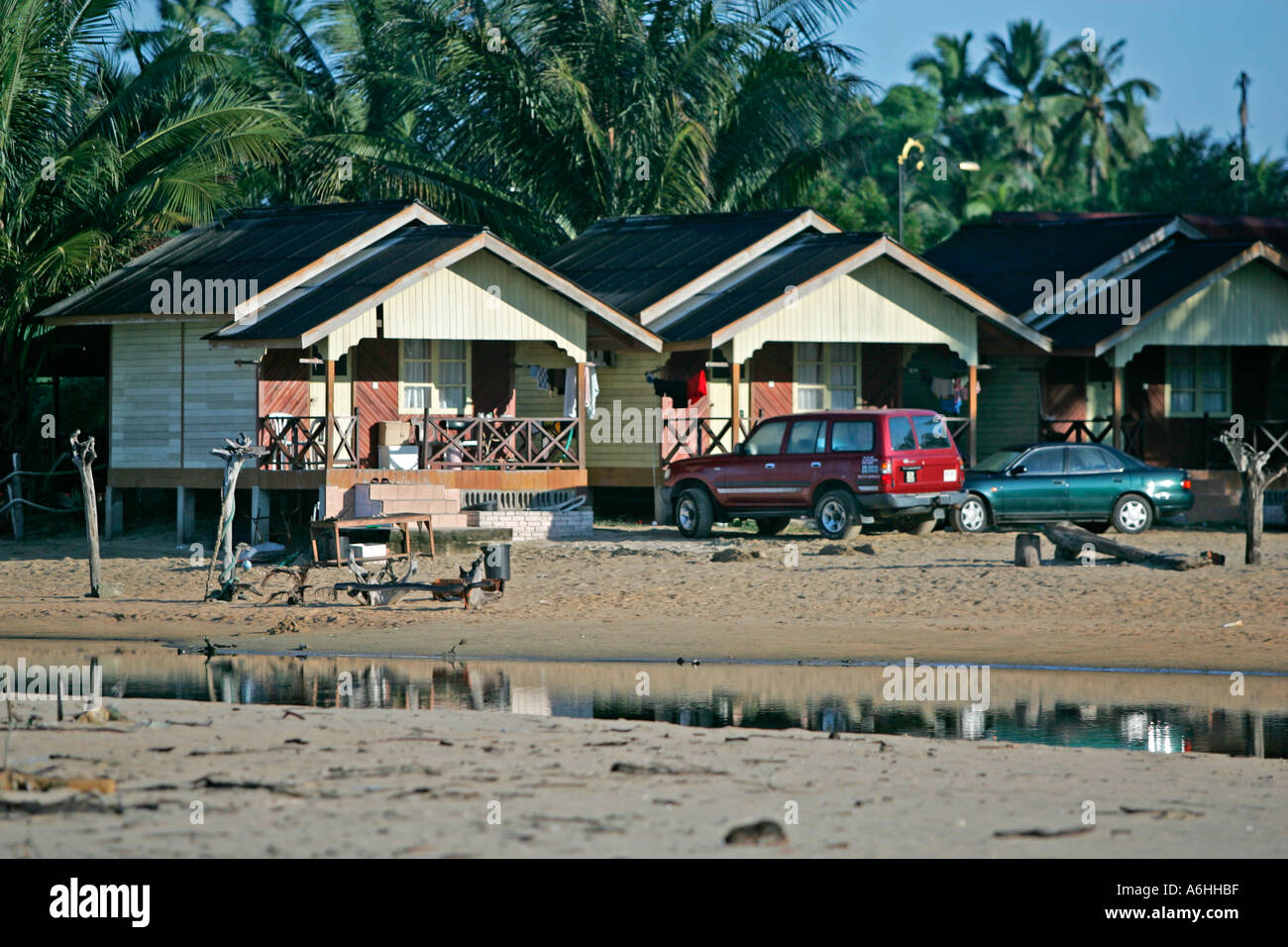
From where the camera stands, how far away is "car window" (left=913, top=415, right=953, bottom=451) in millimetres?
26219

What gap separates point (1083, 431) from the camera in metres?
33.3

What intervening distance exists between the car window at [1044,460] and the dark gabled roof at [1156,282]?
13.1ft

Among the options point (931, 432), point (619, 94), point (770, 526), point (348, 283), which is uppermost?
point (619, 94)

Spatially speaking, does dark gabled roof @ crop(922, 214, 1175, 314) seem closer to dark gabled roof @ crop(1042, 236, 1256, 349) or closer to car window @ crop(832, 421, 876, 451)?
dark gabled roof @ crop(1042, 236, 1256, 349)

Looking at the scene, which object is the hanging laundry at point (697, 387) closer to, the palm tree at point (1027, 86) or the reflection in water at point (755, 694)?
the reflection in water at point (755, 694)

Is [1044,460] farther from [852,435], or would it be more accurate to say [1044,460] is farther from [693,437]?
[693,437]

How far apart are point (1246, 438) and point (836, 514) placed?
36.8ft

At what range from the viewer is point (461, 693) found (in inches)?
599

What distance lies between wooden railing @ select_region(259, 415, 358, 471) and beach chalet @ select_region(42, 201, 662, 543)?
0.04 meters

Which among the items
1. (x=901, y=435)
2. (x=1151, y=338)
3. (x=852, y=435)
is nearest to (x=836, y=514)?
(x=852, y=435)

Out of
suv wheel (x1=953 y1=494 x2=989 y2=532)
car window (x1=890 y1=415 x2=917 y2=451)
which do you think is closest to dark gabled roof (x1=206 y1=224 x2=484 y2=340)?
car window (x1=890 y1=415 x2=917 y2=451)

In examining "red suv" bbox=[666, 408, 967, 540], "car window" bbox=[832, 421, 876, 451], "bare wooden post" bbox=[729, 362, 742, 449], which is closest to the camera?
"red suv" bbox=[666, 408, 967, 540]

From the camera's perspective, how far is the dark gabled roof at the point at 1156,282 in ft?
103

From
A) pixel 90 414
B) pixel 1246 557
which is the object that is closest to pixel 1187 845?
pixel 1246 557
